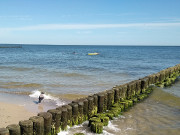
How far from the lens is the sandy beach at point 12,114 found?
9.20m

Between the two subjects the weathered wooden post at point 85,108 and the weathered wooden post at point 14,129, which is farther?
the weathered wooden post at point 85,108

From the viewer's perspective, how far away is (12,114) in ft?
33.3

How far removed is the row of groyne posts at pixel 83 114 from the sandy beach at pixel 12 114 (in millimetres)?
3275

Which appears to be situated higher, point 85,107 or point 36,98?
point 85,107

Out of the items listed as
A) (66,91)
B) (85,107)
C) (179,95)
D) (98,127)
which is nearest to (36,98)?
(66,91)

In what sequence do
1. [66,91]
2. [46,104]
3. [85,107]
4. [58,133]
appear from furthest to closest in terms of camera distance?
[66,91] → [46,104] → [85,107] → [58,133]

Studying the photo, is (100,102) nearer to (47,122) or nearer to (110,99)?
(110,99)

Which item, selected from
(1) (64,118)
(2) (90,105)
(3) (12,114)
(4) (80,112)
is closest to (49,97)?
(3) (12,114)

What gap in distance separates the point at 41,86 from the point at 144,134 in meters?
11.8

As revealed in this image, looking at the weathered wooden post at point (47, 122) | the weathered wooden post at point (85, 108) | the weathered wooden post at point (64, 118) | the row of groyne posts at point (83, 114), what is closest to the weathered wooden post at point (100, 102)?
the row of groyne posts at point (83, 114)

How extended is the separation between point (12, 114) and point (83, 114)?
4374 mm

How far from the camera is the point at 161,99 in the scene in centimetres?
1190

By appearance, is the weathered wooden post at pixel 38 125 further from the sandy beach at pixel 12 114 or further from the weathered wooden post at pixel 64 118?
the sandy beach at pixel 12 114

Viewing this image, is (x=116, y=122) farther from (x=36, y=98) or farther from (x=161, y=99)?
(x=36, y=98)
